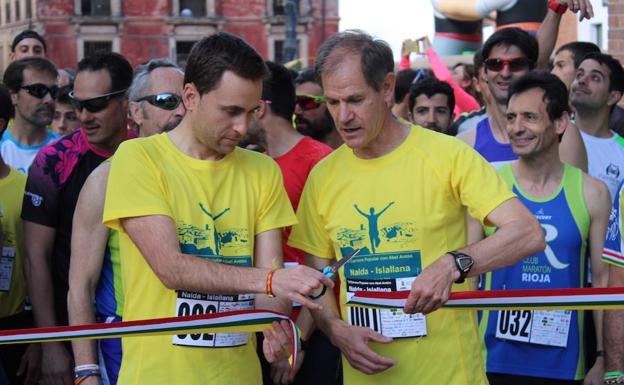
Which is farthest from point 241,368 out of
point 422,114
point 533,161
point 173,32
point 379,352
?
point 173,32

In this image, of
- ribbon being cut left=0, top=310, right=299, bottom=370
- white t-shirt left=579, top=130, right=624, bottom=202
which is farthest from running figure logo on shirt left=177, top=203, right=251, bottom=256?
white t-shirt left=579, top=130, right=624, bottom=202

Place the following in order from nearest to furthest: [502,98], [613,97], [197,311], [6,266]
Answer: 1. [197,311]
2. [6,266]
3. [502,98]
4. [613,97]

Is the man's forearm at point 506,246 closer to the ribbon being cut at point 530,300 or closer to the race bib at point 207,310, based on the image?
the ribbon being cut at point 530,300

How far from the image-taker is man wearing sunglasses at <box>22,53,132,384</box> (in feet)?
16.1

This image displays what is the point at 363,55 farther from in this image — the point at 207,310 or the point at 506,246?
the point at 207,310

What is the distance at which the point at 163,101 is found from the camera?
4.98m

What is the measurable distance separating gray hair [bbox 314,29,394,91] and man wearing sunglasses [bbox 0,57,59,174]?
4188mm

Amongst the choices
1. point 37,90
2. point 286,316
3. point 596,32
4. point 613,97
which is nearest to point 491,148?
point 613,97

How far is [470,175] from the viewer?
3.94 metres

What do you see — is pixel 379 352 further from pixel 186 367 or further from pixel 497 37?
pixel 497 37

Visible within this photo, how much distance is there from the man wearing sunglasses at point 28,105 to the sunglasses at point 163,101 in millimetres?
3060

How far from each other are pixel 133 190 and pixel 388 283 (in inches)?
39.4

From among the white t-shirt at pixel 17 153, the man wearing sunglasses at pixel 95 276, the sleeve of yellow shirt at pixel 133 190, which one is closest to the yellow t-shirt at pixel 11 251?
the man wearing sunglasses at pixel 95 276

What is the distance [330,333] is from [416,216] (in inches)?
21.7
